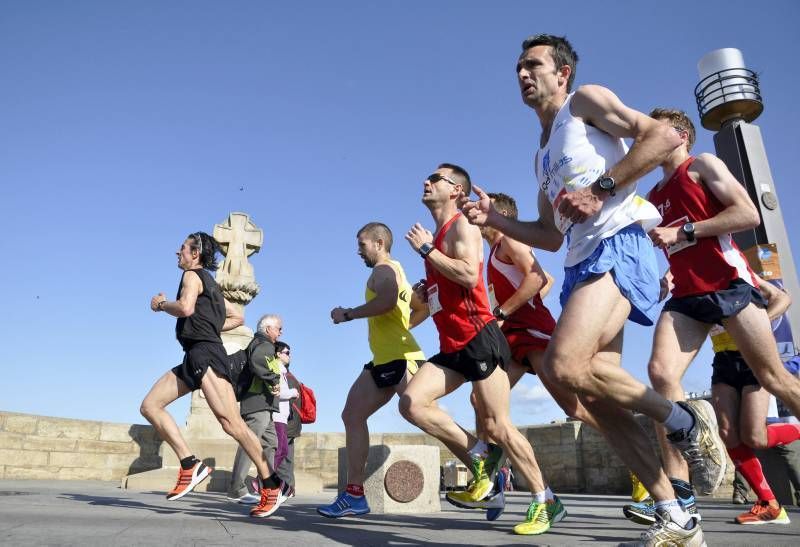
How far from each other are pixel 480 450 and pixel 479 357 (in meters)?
0.75

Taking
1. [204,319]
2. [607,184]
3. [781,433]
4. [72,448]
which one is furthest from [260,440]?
[72,448]

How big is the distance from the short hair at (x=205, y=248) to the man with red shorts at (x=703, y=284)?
3671mm

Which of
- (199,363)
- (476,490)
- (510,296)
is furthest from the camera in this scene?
(199,363)

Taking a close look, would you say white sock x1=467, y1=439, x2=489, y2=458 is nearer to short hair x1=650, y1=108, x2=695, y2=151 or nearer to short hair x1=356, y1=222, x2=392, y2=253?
short hair x1=356, y1=222, x2=392, y2=253

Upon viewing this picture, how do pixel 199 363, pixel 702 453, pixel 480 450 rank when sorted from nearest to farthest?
1. pixel 702 453
2. pixel 480 450
3. pixel 199 363

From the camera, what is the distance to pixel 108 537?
2.87m

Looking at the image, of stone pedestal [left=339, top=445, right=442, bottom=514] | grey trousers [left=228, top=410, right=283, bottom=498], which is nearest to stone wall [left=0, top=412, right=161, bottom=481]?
grey trousers [left=228, top=410, right=283, bottom=498]

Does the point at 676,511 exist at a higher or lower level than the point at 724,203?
lower

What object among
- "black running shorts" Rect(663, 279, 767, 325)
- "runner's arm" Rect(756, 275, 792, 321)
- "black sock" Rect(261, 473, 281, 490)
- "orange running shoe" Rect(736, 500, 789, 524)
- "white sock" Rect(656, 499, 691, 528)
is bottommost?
"orange running shoe" Rect(736, 500, 789, 524)

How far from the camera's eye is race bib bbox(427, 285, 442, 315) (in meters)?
4.52

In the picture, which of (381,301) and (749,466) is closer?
(749,466)

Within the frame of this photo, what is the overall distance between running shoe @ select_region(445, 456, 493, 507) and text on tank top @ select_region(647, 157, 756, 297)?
1699 mm

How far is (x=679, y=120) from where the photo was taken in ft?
14.2

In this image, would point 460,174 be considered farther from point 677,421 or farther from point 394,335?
point 677,421
